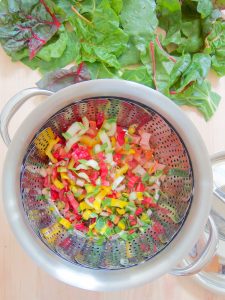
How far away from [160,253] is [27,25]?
548mm

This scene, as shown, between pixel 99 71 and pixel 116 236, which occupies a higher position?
pixel 99 71

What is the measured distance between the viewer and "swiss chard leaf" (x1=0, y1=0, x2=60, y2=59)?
2.82ft

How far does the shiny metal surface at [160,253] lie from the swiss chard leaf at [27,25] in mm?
292

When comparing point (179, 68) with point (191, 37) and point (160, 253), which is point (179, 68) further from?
point (160, 253)

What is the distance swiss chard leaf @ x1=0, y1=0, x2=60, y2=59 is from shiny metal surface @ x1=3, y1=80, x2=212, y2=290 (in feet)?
0.96

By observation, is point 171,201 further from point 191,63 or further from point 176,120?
point 191,63

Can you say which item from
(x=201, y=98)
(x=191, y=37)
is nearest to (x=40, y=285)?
(x=201, y=98)

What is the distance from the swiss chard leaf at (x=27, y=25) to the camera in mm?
859

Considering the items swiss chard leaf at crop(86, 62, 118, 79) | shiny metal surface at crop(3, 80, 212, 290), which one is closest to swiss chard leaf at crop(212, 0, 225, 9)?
swiss chard leaf at crop(86, 62, 118, 79)

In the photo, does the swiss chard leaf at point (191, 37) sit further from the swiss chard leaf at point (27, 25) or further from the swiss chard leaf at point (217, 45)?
the swiss chard leaf at point (27, 25)

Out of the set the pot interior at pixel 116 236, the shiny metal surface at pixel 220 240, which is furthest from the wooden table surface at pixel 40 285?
the pot interior at pixel 116 236

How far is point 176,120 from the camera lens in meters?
0.62

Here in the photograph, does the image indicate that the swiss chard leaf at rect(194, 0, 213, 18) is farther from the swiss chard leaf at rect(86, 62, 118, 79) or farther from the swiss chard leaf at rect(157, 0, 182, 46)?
the swiss chard leaf at rect(86, 62, 118, 79)

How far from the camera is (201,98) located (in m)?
0.86
